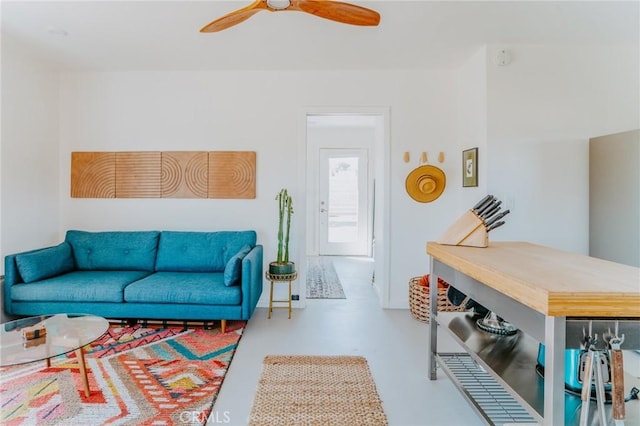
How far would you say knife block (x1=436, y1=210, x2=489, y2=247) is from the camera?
1977 millimetres

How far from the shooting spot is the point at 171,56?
3309mm

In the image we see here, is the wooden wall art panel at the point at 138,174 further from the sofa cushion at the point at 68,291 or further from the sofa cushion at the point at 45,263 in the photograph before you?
the sofa cushion at the point at 68,291

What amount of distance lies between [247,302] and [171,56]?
7.98 ft

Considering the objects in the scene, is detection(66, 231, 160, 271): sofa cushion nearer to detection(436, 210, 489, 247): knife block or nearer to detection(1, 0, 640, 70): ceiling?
detection(1, 0, 640, 70): ceiling

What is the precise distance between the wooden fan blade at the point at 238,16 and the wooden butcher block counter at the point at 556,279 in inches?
65.7

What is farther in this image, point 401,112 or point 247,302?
point 401,112

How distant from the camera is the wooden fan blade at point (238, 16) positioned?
183cm

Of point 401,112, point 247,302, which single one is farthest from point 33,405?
point 401,112

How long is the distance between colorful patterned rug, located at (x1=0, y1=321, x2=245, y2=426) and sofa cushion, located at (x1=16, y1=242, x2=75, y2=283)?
2.90 feet

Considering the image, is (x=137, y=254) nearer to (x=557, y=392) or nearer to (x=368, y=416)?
(x=368, y=416)

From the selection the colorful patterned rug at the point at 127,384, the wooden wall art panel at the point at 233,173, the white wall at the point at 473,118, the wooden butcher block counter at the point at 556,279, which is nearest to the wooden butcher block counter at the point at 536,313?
the wooden butcher block counter at the point at 556,279

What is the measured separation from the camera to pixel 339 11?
6.37ft

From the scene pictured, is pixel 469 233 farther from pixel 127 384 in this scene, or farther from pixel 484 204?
pixel 127 384

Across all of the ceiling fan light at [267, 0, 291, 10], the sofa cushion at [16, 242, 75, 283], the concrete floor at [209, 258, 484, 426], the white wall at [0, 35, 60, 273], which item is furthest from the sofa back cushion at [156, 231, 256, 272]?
the ceiling fan light at [267, 0, 291, 10]
